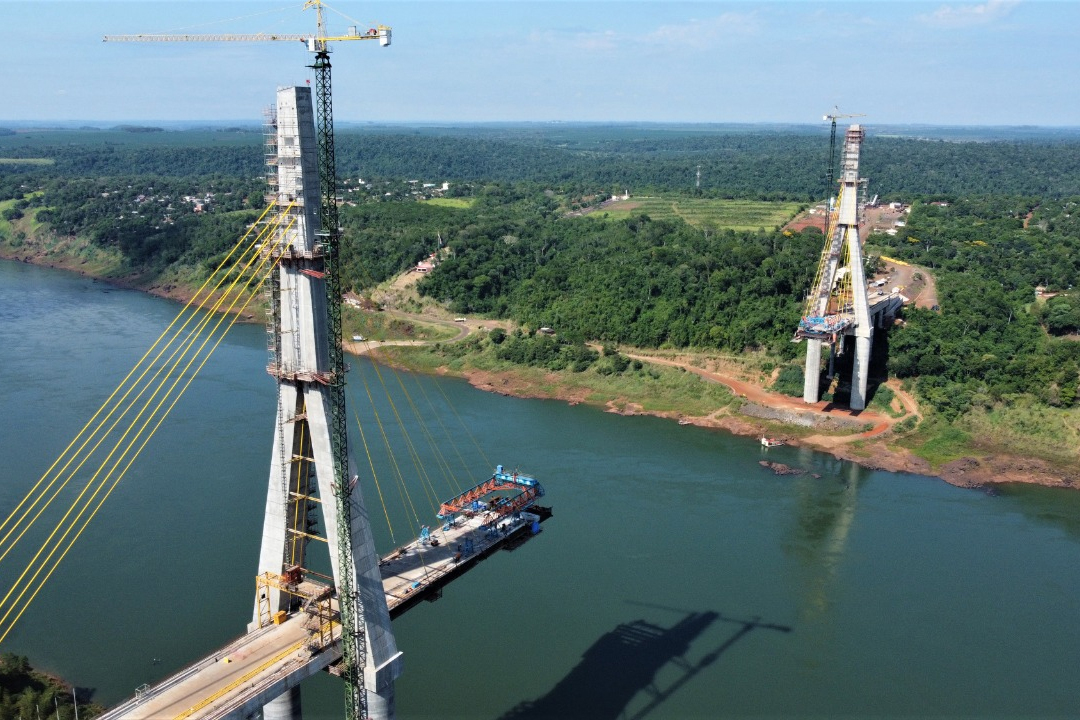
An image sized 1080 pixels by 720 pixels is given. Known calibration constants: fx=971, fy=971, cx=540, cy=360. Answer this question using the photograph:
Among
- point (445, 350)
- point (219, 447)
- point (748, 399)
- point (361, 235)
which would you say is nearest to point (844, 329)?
point (748, 399)

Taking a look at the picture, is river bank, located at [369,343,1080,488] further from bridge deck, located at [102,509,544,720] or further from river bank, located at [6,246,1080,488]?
bridge deck, located at [102,509,544,720]

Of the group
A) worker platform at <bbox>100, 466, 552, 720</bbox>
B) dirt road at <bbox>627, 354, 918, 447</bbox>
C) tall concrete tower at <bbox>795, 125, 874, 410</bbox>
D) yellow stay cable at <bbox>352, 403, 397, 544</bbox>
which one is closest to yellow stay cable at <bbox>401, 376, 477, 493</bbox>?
yellow stay cable at <bbox>352, 403, 397, 544</bbox>

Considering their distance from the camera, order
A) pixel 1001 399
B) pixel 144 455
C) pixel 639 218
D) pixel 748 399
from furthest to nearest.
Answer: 1. pixel 639 218
2. pixel 748 399
3. pixel 1001 399
4. pixel 144 455

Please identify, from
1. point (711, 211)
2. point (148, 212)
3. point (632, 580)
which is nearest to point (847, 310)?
point (632, 580)

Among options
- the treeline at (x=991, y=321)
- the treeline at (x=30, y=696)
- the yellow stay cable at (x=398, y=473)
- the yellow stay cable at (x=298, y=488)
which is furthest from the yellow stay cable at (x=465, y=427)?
the treeline at (x=991, y=321)

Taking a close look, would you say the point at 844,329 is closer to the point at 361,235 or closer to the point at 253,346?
the point at 253,346

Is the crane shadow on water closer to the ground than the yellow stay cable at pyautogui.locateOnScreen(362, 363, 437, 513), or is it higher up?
closer to the ground
